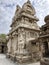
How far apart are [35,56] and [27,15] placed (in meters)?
5.34

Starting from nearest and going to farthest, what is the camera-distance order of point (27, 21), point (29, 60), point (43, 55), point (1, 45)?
point (43, 55)
point (29, 60)
point (27, 21)
point (1, 45)

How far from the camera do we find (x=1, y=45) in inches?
1085

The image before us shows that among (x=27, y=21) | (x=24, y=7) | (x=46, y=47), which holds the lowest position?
(x=46, y=47)

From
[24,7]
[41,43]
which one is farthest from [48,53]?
[24,7]

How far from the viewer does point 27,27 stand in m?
12.5

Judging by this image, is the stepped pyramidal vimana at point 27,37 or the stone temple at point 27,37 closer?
the stepped pyramidal vimana at point 27,37

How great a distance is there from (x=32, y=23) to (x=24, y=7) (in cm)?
241

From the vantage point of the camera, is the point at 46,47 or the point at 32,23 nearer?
the point at 46,47

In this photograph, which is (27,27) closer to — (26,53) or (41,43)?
(26,53)

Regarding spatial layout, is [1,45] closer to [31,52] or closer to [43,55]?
[31,52]

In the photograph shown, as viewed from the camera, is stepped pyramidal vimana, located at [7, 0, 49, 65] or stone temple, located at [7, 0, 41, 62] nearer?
stepped pyramidal vimana, located at [7, 0, 49, 65]

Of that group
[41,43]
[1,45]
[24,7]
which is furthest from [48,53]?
[1,45]

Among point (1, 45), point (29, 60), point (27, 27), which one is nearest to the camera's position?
point (29, 60)

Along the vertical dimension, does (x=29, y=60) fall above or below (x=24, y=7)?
below
